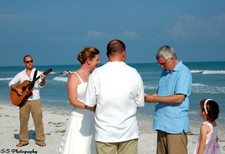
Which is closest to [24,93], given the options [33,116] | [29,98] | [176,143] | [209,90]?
[29,98]

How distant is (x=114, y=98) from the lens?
3.79m

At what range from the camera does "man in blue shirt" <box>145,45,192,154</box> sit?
4375 mm

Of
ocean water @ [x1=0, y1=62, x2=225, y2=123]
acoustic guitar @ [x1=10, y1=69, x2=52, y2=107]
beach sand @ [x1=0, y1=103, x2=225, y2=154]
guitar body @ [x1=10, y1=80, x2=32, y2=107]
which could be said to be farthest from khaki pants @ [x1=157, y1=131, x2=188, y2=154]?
ocean water @ [x1=0, y1=62, x2=225, y2=123]

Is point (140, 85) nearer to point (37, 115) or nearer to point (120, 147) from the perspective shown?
point (120, 147)

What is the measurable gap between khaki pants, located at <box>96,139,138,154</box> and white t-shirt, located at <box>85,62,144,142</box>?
0.07 m

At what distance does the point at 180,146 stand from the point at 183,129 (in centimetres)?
20

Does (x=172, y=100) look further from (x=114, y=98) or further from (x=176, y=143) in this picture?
(x=114, y=98)

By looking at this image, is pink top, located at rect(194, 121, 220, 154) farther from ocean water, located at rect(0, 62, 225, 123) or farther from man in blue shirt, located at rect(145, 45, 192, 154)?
ocean water, located at rect(0, 62, 225, 123)

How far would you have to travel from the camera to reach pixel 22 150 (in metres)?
7.76

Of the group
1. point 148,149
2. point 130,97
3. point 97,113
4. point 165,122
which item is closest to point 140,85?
point 130,97

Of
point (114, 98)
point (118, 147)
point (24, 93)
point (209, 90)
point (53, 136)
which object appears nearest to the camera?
point (114, 98)

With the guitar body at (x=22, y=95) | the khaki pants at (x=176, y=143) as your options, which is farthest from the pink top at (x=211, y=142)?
the guitar body at (x=22, y=95)

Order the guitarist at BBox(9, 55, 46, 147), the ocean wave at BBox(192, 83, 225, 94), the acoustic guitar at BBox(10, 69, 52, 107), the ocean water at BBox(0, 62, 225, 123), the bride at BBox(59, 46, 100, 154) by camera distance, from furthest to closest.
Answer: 1. the ocean wave at BBox(192, 83, 225, 94)
2. the ocean water at BBox(0, 62, 225, 123)
3. the guitarist at BBox(9, 55, 46, 147)
4. the acoustic guitar at BBox(10, 69, 52, 107)
5. the bride at BBox(59, 46, 100, 154)

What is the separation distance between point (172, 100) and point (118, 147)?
2.75ft
